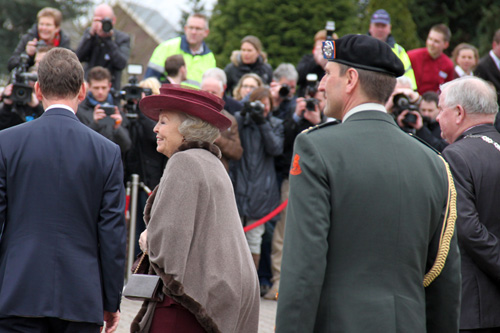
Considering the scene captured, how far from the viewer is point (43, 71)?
4.00 metres

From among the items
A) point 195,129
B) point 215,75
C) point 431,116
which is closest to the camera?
point 195,129

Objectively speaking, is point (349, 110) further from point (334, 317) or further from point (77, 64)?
point (77, 64)

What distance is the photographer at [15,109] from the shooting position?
7938mm

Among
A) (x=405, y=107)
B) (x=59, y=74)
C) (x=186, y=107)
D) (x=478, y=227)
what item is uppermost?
(x=59, y=74)

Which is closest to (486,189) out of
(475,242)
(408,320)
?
(475,242)

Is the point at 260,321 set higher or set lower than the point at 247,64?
lower

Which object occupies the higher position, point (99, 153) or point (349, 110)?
point (349, 110)

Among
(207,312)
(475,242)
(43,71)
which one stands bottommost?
(207,312)

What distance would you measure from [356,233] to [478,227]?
173cm

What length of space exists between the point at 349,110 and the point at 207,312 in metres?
1.33

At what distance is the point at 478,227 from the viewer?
175 inches

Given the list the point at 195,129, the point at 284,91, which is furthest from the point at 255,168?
the point at 195,129

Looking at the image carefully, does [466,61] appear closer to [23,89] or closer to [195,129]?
[23,89]

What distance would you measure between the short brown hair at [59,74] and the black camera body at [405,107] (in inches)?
198
